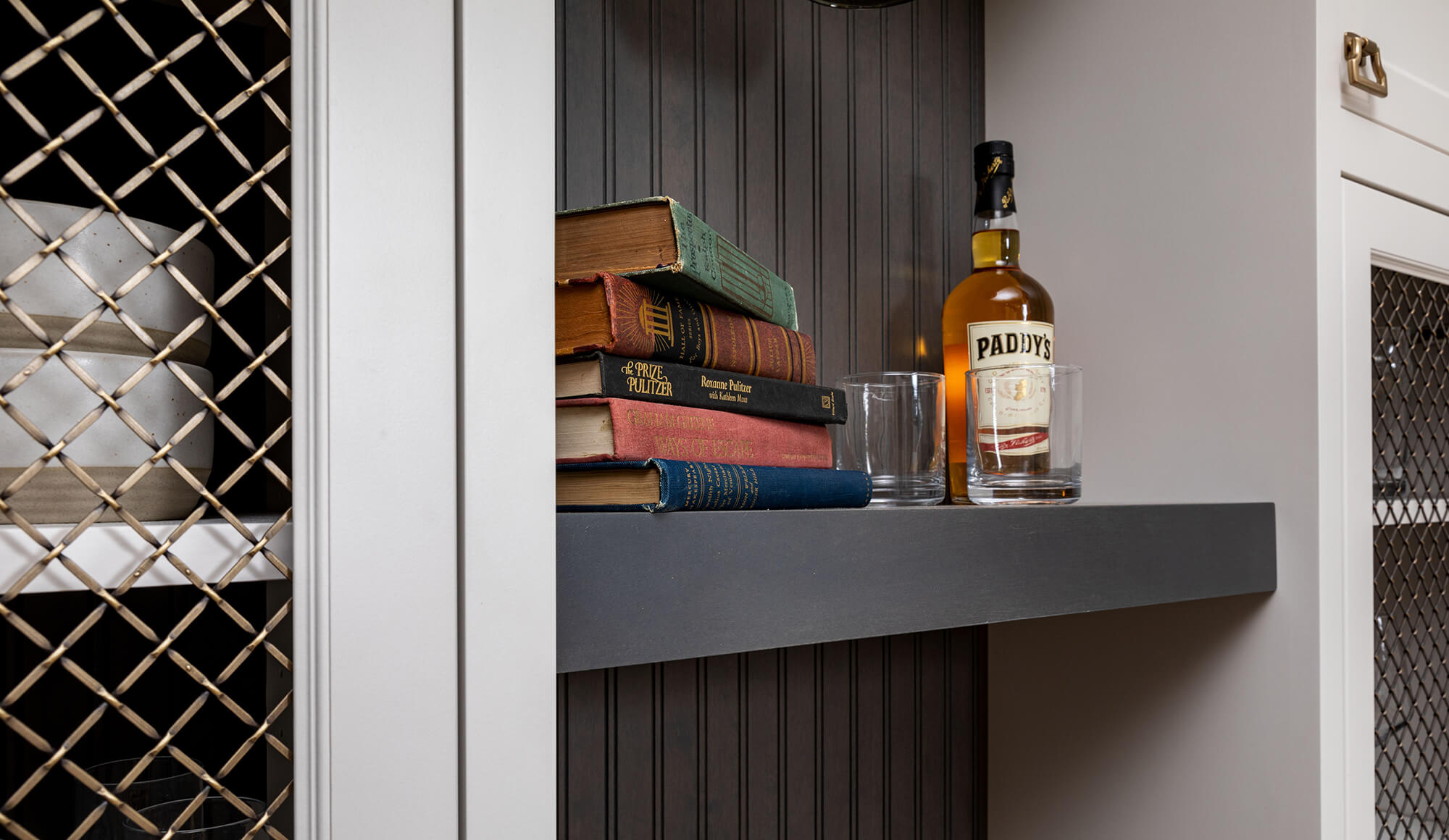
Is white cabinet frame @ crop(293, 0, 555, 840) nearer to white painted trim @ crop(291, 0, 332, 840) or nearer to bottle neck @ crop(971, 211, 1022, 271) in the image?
white painted trim @ crop(291, 0, 332, 840)

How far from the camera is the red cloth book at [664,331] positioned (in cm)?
55

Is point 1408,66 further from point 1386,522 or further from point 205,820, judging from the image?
point 205,820

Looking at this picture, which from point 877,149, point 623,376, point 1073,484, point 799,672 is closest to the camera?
point 623,376

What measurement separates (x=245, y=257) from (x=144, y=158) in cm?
23

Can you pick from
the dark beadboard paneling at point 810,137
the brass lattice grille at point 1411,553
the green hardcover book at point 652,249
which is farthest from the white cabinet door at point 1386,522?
the green hardcover book at point 652,249

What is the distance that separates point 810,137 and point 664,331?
0.52 metres

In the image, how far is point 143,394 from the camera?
0.39 meters

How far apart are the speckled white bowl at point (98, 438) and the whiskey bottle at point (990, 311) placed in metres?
0.66

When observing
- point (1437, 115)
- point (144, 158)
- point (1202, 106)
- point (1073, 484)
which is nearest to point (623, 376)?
point (144, 158)

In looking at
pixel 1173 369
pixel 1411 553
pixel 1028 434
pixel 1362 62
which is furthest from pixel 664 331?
pixel 1411 553

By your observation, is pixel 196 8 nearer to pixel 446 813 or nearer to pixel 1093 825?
pixel 446 813

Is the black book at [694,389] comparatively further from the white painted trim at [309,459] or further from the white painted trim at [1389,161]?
the white painted trim at [1389,161]

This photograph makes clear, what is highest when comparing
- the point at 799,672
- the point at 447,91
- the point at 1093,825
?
the point at 447,91

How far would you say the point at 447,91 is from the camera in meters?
0.44
